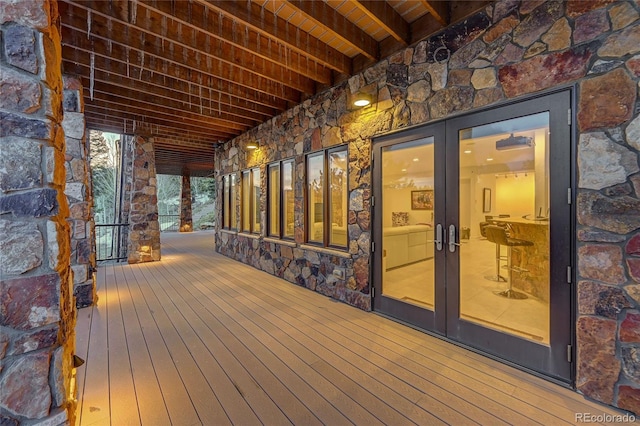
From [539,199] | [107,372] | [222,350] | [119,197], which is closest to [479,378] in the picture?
[539,199]

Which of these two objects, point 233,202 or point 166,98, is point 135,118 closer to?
point 166,98

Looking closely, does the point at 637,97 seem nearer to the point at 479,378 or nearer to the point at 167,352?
the point at 479,378

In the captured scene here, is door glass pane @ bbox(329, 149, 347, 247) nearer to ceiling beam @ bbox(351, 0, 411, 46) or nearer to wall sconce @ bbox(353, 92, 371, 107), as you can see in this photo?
wall sconce @ bbox(353, 92, 371, 107)

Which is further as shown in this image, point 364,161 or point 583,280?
point 364,161

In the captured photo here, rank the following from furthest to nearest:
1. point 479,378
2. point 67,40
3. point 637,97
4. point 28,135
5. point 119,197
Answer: point 119,197 < point 67,40 < point 479,378 < point 637,97 < point 28,135

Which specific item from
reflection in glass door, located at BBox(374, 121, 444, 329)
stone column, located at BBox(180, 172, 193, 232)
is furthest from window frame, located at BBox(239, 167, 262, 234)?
stone column, located at BBox(180, 172, 193, 232)

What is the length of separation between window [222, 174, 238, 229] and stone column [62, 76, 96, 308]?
324cm

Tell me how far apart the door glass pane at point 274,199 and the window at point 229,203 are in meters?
1.64

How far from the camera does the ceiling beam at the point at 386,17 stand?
2514 mm

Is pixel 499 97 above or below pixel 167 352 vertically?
above

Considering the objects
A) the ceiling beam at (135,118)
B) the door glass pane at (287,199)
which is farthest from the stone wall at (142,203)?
the door glass pane at (287,199)

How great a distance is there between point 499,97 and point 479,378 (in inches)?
88.3

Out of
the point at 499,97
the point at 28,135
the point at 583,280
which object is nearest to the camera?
the point at 28,135

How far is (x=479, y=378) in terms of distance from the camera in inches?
84.7
